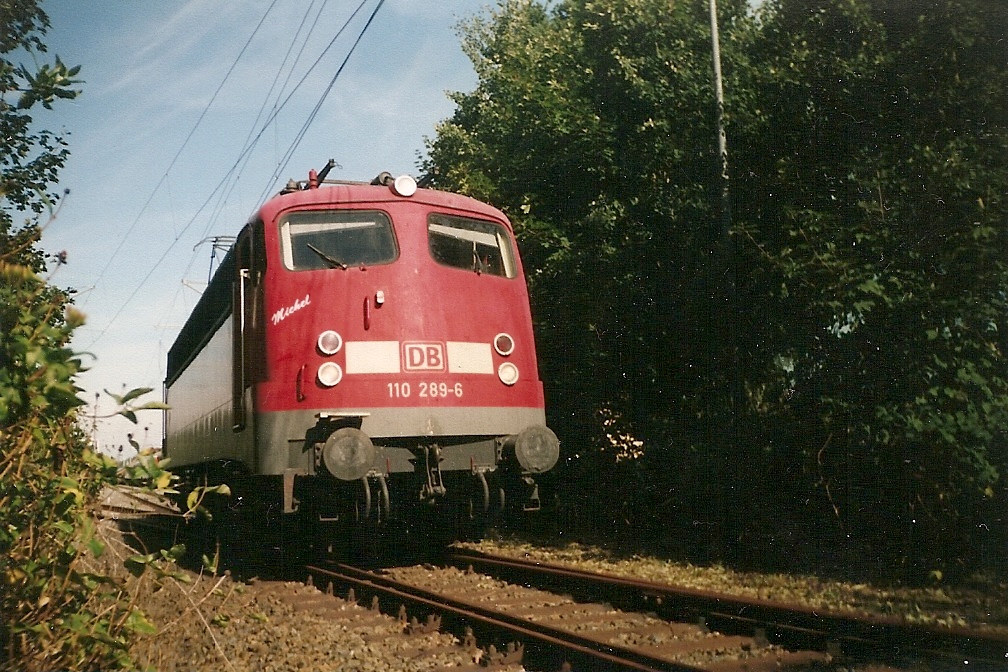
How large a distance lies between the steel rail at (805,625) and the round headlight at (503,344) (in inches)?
87.1

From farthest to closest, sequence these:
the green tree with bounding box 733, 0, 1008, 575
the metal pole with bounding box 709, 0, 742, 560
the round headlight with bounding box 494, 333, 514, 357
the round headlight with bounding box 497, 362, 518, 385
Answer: the metal pole with bounding box 709, 0, 742, 560 < the round headlight with bounding box 494, 333, 514, 357 < the round headlight with bounding box 497, 362, 518, 385 < the green tree with bounding box 733, 0, 1008, 575

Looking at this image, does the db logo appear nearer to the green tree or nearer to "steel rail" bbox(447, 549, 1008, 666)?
"steel rail" bbox(447, 549, 1008, 666)

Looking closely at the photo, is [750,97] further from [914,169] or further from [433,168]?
[433,168]

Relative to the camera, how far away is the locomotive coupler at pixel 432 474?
832cm

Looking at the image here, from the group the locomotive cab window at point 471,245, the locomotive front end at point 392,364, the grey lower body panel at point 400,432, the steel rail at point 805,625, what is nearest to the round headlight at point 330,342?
the locomotive front end at point 392,364

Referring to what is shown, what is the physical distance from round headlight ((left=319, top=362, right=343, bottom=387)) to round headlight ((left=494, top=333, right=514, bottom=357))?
1610 mm

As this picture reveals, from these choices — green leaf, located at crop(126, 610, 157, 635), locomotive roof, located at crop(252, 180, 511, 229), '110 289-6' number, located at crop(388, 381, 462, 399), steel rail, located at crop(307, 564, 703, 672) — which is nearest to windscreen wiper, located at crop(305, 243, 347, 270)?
locomotive roof, located at crop(252, 180, 511, 229)

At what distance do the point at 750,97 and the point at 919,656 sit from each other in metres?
7.65

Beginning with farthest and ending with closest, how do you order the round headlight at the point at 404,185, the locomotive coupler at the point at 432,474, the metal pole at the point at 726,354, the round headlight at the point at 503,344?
the metal pole at the point at 726,354
the round headlight at the point at 404,185
the round headlight at the point at 503,344
the locomotive coupler at the point at 432,474

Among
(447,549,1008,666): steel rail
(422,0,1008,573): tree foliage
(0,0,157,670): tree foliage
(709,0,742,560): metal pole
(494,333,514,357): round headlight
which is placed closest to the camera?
(0,0,157,670): tree foliage

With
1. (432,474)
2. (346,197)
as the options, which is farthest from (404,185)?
(432,474)

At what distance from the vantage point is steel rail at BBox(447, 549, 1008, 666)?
5.21m

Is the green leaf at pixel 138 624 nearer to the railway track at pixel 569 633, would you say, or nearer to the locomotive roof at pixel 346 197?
the railway track at pixel 569 633

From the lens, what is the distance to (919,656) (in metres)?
5.32
